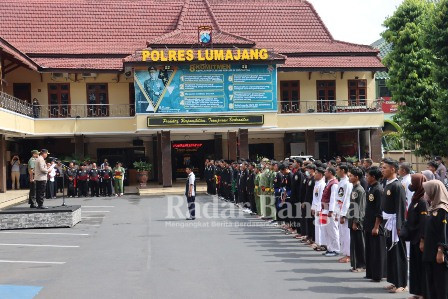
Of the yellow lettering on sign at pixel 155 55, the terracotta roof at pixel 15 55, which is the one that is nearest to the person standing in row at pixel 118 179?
the yellow lettering on sign at pixel 155 55

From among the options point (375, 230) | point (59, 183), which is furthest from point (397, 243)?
point (59, 183)

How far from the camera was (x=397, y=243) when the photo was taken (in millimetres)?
10055

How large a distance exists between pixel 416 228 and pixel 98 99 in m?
29.3

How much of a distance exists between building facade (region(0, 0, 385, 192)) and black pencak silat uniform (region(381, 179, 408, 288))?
19.9m

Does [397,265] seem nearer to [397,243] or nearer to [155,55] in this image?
[397,243]

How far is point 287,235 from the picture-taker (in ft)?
53.7

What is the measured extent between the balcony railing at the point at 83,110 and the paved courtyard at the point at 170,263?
53.1 ft

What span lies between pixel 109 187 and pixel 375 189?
72.2 ft

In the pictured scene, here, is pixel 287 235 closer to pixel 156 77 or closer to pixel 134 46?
pixel 156 77

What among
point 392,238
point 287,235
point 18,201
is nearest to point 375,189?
point 392,238

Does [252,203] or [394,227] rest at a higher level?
[394,227]

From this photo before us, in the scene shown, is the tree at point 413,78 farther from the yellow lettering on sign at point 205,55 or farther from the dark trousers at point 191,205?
the dark trousers at point 191,205

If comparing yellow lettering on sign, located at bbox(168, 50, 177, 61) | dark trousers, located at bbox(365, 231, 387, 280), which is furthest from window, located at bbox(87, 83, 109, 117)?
dark trousers, located at bbox(365, 231, 387, 280)

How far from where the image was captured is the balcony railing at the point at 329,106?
120ft
